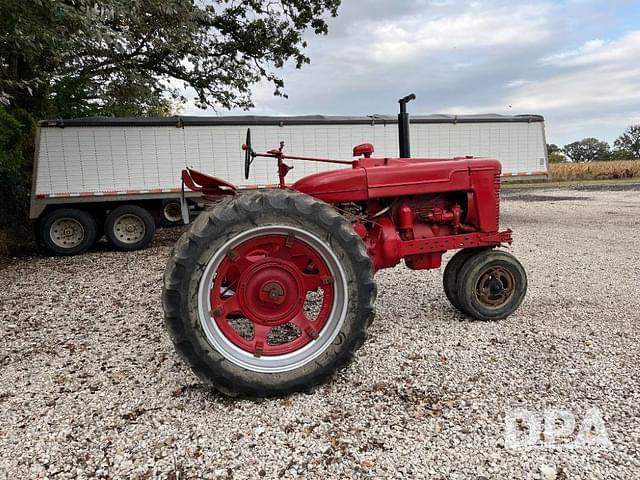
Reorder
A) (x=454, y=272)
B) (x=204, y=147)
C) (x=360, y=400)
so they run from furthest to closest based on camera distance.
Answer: (x=204, y=147) < (x=454, y=272) < (x=360, y=400)

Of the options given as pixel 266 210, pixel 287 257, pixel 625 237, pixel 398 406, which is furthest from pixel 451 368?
pixel 625 237

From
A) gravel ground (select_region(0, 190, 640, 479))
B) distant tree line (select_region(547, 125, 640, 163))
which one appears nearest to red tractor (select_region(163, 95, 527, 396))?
gravel ground (select_region(0, 190, 640, 479))

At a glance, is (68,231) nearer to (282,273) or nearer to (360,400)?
(282,273)

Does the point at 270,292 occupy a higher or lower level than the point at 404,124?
lower

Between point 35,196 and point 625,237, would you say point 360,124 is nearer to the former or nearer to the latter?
point 625,237

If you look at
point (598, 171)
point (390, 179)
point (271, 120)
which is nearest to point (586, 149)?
point (598, 171)

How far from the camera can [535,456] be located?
6.76 feet

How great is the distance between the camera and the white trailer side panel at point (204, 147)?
8688mm

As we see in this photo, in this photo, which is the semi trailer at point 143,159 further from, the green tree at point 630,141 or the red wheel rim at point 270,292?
the green tree at point 630,141

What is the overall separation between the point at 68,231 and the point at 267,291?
7.54 meters

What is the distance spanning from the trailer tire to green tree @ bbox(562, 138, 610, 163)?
6609 centimetres

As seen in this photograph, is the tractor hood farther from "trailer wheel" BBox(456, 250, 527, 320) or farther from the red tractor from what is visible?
"trailer wheel" BBox(456, 250, 527, 320)

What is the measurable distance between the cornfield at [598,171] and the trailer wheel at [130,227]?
26.7 meters

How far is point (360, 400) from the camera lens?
8.50 feet
